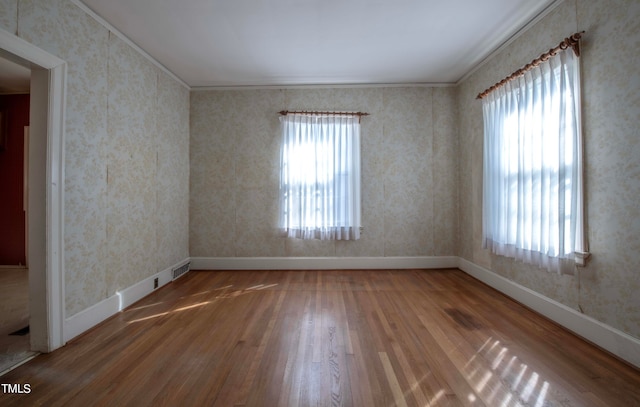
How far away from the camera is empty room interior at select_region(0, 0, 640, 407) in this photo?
1.88 metres

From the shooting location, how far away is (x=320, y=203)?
4.28m

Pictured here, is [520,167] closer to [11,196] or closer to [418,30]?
[418,30]

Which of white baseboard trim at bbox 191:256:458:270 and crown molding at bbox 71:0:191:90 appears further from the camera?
white baseboard trim at bbox 191:256:458:270

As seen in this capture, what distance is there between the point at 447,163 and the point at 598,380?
3145 mm

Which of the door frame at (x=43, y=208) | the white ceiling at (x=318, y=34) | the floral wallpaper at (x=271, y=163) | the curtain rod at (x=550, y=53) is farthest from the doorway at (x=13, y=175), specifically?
the curtain rod at (x=550, y=53)

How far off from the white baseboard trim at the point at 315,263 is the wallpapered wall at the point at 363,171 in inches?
3.3

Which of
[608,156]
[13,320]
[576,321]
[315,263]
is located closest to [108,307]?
[13,320]

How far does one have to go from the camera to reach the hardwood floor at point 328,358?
1.60 metres

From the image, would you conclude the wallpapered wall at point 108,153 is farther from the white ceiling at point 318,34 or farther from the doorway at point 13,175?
the doorway at point 13,175

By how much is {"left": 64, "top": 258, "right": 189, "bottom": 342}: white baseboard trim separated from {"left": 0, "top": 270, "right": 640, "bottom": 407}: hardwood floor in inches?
3.1

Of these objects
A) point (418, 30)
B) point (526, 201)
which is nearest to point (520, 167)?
point (526, 201)

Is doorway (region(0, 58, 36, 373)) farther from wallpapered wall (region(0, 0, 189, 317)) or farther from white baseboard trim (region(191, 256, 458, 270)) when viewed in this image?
white baseboard trim (region(191, 256, 458, 270))

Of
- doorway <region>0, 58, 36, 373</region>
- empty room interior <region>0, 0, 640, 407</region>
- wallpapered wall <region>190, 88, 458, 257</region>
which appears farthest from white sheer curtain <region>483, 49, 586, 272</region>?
doorway <region>0, 58, 36, 373</region>

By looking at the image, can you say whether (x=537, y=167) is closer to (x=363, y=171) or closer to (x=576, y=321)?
(x=576, y=321)
